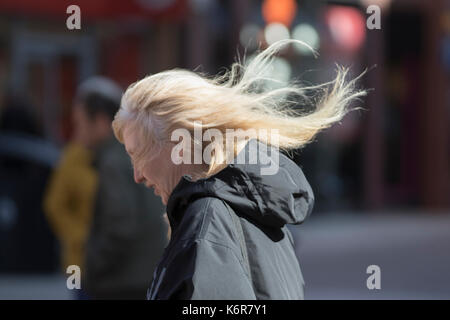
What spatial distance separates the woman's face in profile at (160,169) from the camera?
2.04 m

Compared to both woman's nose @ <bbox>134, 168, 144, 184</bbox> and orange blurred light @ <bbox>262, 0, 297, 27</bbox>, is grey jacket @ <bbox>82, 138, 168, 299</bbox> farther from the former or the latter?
orange blurred light @ <bbox>262, 0, 297, 27</bbox>

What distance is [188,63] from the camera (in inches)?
468

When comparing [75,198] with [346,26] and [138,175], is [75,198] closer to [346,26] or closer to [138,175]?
[138,175]

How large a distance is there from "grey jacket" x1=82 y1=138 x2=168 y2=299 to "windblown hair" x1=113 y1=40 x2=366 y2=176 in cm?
166

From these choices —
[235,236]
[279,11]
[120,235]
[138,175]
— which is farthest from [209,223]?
[279,11]

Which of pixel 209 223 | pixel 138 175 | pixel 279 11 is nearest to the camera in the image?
pixel 209 223

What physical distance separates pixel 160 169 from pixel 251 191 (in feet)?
1.09

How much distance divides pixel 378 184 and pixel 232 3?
4.13m

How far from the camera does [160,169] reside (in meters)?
2.06

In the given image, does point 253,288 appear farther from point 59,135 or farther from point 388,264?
point 59,135

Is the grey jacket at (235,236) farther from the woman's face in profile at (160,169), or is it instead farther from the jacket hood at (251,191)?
the woman's face in profile at (160,169)

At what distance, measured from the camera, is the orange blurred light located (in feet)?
41.0

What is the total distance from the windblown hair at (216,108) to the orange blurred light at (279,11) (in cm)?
1045

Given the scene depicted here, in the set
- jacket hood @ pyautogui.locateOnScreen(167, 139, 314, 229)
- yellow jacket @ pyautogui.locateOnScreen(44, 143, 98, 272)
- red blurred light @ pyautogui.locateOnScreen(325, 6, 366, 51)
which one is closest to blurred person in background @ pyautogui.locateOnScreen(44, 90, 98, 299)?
yellow jacket @ pyautogui.locateOnScreen(44, 143, 98, 272)
